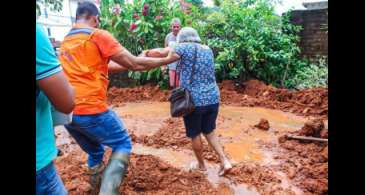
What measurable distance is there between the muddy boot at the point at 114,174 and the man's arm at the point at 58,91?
1328 millimetres

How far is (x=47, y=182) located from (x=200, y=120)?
87.1 inches

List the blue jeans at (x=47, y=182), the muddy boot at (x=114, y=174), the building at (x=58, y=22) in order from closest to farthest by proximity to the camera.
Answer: the blue jeans at (x=47, y=182) → the muddy boot at (x=114, y=174) → the building at (x=58, y=22)

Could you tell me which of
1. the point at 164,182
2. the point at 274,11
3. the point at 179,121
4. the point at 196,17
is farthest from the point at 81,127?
the point at 274,11

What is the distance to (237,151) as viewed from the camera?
4773 mm

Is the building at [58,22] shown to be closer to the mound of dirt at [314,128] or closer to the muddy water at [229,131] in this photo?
the muddy water at [229,131]

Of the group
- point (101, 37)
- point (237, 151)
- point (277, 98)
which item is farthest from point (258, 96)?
point (101, 37)

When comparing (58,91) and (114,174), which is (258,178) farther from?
(58,91)

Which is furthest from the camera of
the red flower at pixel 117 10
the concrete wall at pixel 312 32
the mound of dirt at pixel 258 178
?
the red flower at pixel 117 10

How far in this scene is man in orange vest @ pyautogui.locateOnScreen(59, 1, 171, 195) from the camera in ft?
9.23

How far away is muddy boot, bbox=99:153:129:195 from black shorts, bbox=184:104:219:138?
0.95 m

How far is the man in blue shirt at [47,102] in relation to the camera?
1.47 meters

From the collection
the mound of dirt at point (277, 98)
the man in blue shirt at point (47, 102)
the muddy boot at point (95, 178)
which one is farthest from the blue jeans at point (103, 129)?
the mound of dirt at point (277, 98)

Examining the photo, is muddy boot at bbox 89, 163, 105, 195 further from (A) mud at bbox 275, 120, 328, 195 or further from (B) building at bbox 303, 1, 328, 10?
(B) building at bbox 303, 1, 328, 10

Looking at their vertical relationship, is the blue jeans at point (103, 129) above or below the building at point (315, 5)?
below
